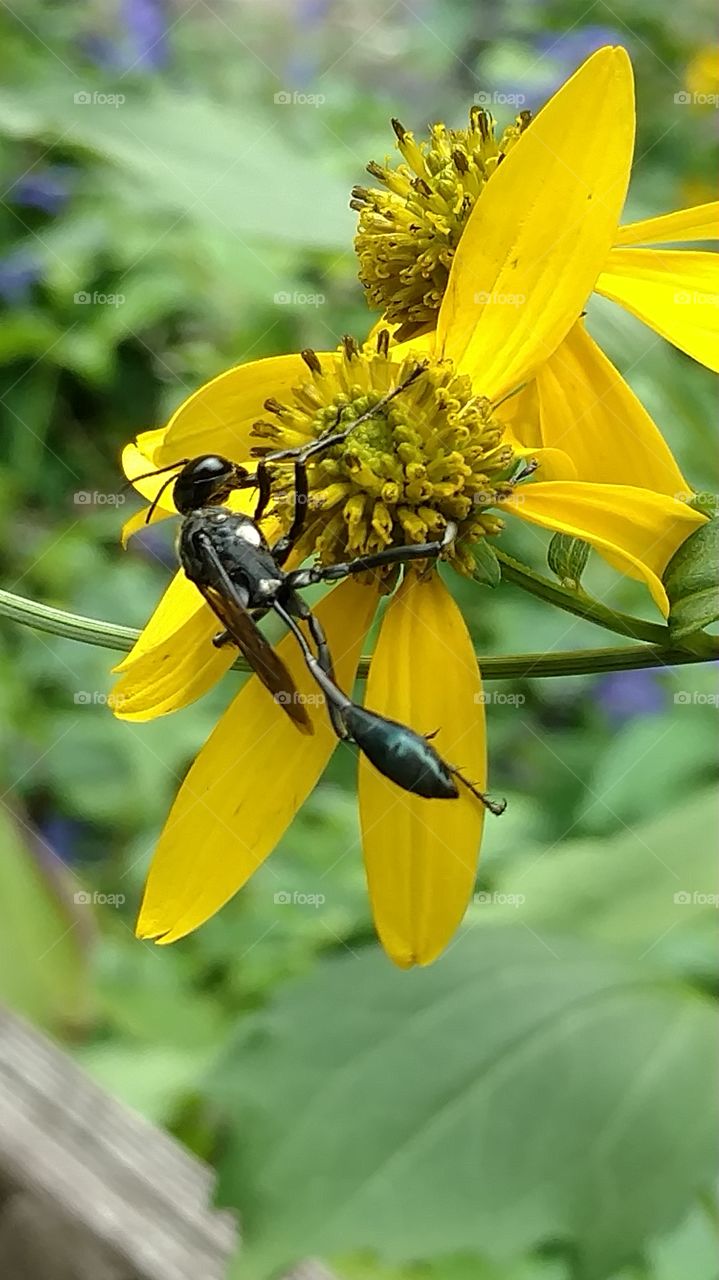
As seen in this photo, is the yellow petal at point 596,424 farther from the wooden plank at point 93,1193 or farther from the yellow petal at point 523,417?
the wooden plank at point 93,1193

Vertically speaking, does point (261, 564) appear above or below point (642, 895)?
above

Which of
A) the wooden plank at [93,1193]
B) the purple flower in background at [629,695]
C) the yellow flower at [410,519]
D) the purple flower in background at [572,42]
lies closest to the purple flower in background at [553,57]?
the purple flower in background at [572,42]

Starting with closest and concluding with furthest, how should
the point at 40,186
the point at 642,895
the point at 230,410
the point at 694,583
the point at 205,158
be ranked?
the point at 694,583, the point at 230,410, the point at 642,895, the point at 205,158, the point at 40,186

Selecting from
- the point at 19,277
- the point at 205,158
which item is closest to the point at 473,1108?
the point at 205,158

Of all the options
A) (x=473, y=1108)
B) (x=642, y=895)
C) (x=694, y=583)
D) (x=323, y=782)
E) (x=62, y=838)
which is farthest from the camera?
(x=62, y=838)

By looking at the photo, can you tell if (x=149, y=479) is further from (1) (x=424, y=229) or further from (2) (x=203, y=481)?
(1) (x=424, y=229)
